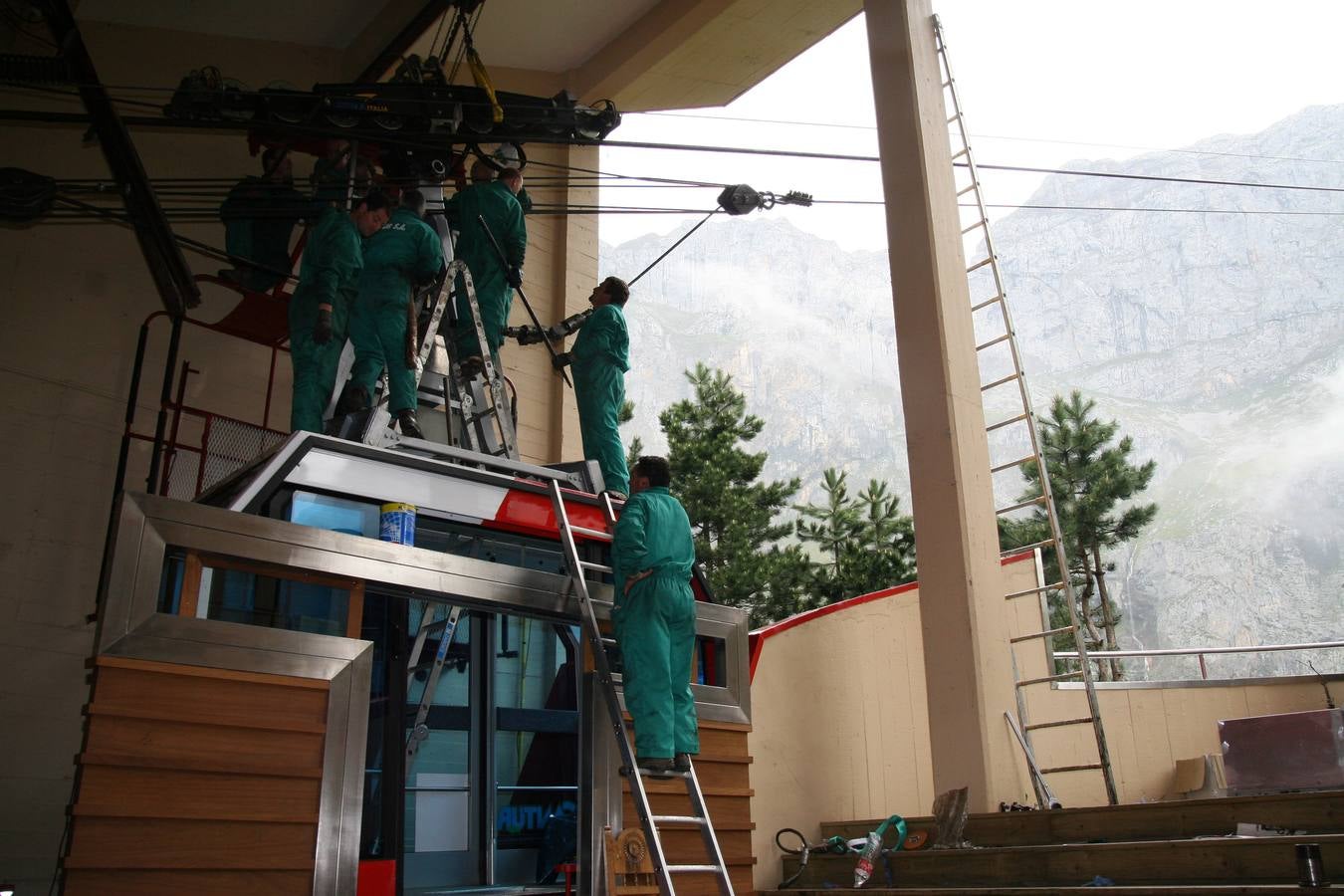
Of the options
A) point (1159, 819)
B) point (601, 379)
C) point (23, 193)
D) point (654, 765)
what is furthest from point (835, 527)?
point (654, 765)

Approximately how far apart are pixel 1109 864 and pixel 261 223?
6.96m

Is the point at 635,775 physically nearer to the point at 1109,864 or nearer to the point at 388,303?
the point at 1109,864

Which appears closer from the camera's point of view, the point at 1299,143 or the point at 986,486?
the point at 986,486

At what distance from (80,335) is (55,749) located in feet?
9.18

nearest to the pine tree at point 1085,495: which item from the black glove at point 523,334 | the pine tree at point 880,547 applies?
the pine tree at point 880,547

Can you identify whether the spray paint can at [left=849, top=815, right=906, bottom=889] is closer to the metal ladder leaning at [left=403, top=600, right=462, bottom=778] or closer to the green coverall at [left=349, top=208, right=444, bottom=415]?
the metal ladder leaning at [left=403, top=600, right=462, bottom=778]

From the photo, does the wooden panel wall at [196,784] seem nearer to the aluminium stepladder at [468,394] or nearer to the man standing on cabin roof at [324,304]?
the aluminium stepladder at [468,394]

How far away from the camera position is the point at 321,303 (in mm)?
6285

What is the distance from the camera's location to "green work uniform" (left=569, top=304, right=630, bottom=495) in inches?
262

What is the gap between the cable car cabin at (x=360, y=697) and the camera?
352 centimetres

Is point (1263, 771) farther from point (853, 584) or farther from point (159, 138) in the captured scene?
point (853, 584)

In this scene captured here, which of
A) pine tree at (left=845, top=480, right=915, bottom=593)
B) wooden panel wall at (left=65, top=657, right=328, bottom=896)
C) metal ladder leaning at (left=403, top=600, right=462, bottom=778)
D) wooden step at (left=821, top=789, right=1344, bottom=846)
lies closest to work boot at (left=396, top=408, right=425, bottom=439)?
metal ladder leaning at (left=403, top=600, right=462, bottom=778)

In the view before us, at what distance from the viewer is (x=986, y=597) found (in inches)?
265

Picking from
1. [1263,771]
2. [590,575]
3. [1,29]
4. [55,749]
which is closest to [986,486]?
[1263,771]
